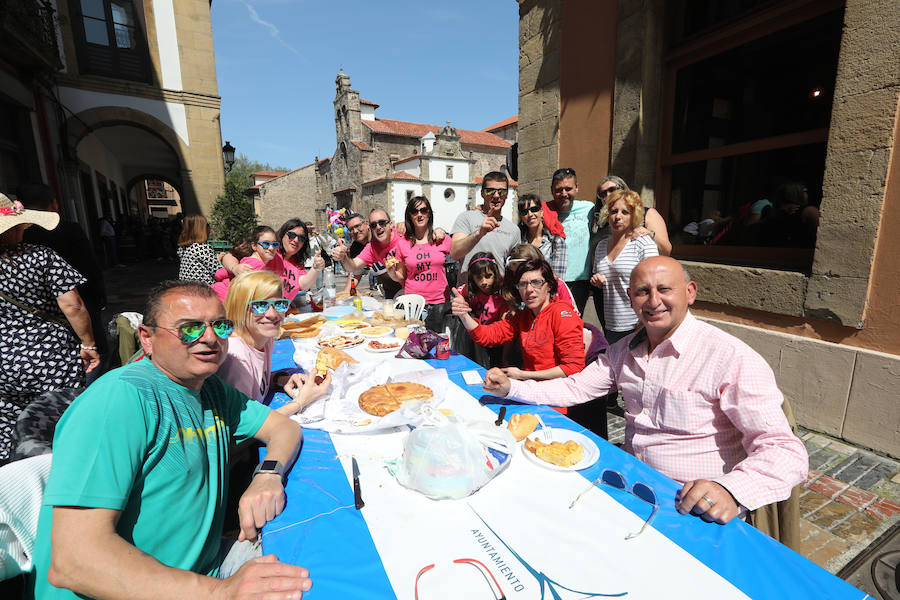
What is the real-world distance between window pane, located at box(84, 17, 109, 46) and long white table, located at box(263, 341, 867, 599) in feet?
49.5

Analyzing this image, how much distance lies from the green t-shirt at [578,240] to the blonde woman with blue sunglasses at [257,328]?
9.42 feet

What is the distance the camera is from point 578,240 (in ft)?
13.6

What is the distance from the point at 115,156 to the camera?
725 inches

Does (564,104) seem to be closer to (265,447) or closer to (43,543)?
(265,447)

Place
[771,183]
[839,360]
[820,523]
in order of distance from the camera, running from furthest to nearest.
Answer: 1. [771,183]
2. [839,360]
3. [820,523]

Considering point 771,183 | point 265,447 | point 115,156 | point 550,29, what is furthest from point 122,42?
point 771,183

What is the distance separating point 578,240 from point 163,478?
12.7ft

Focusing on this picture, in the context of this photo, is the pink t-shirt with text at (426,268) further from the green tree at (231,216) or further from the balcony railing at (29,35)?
the green tree at (231,216)

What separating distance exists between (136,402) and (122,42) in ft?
49.0

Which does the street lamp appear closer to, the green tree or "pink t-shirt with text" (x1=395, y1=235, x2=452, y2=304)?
the green tree

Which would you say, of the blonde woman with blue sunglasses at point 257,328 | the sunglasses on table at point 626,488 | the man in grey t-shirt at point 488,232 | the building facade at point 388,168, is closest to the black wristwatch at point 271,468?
the blonde woman with blue sunglasses at point 257,328

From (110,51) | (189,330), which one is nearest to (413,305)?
(189,330)

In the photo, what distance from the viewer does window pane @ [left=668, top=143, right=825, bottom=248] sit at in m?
3.88

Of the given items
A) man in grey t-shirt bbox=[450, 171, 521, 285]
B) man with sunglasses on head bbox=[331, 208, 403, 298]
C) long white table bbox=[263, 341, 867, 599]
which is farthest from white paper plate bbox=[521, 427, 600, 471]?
man with sunglasses on head bbox=[331, 208, 403, 298]
